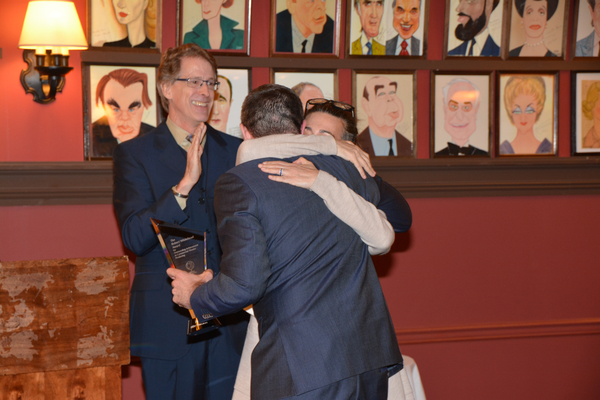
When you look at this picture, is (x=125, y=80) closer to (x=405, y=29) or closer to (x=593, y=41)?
(x=405, y=29)

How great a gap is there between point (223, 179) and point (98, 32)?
1753mm

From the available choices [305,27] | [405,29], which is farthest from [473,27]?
[305,27]

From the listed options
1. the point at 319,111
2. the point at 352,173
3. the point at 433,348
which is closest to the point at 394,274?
the point at 433,348

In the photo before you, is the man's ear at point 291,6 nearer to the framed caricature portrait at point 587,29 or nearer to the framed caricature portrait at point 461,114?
the framed caricature portrait at point 461,114

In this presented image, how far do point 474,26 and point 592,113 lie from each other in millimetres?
948

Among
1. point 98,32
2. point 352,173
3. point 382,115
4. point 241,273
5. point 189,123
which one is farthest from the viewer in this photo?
point 382,115

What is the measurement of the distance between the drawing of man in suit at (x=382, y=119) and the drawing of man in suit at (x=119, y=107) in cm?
123

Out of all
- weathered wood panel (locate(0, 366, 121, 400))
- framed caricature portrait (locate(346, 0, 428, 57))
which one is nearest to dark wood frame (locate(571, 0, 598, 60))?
framed caricature portrait (locate(346, 0, 428, 57))

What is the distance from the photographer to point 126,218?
7.26ft

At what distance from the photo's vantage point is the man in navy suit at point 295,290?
60.9 inches

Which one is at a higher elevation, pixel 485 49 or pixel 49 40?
pixel 485 49

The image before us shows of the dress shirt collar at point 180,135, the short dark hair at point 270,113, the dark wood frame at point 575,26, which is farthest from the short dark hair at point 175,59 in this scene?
the dark wood frame at point 575,26

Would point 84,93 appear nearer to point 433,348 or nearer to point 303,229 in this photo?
point 303,229

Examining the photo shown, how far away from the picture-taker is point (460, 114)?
3.41 m
